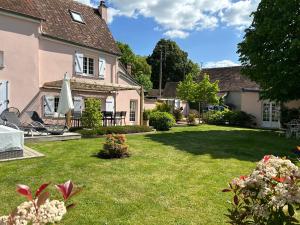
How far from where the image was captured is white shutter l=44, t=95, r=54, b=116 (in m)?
17.8

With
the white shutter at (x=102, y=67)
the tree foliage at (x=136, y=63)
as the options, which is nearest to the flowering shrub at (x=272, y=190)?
the white shutter at (x=102, y=67)

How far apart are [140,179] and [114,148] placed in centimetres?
255

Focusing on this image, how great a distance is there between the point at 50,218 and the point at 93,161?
7.62 meters

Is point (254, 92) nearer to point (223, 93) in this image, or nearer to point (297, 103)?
point (297, 103)

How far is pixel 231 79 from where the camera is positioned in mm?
39219

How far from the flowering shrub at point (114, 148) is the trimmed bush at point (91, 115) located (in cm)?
639

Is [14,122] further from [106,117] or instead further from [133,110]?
[133,110]

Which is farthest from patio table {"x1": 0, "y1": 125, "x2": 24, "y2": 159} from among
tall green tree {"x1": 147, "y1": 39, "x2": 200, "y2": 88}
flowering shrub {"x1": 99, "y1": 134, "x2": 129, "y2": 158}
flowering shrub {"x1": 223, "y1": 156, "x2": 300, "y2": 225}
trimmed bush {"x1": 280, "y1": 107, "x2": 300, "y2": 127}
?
tall green tree {"x1": 147, "y1": 39, "x2": 200, "y2": 88}

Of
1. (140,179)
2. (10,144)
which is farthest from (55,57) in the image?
(140,179)

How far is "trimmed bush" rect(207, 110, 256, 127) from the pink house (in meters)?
8.28

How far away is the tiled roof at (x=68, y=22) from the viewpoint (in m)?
17.0

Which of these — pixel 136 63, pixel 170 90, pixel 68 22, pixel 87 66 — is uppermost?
pixel 136 63

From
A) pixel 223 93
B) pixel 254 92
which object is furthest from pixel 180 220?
pixel 223 93

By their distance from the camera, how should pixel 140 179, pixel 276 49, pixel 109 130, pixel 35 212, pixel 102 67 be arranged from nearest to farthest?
pixel 35 212 → pixel 140 179 → pixel 109 130 → pixel 276 49 → pixel 102 67
